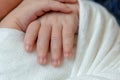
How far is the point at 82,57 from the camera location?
593 mm

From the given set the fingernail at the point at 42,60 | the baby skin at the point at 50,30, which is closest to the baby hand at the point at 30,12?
the baby skin at the point at 50,30

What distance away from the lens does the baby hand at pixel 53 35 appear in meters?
0.56

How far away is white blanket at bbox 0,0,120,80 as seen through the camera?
55 cm

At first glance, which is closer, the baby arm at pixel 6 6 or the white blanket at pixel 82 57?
the white blanket at pixel 82 57

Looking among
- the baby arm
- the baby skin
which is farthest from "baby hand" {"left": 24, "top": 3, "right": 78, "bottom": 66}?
the baby arm

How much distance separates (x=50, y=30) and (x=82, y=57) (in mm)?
99

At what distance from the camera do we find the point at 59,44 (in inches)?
22.4

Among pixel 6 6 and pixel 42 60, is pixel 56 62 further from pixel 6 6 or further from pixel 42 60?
pixel 6 6

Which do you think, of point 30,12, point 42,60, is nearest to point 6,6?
point 30,12

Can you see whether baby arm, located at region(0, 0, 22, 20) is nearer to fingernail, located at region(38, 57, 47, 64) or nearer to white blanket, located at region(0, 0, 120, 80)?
white blanket, located at region(0, 0, 120, 80)

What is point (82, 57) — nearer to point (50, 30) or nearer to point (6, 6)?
point (50, 30)

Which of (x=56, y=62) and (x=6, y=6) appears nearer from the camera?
(x=56, y=62)

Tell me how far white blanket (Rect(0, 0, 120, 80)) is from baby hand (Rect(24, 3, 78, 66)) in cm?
2

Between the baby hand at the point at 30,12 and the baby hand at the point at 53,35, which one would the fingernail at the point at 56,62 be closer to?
the baby hand at the point at 53,35
